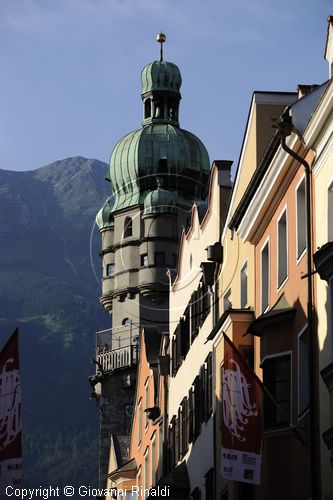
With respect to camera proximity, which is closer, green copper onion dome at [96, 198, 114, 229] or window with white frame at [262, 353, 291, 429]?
window with white frame at [262, 353, 291, 429]

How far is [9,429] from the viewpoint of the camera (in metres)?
36.8

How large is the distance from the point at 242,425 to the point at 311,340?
276 cm

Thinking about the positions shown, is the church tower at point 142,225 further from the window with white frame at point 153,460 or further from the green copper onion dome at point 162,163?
the window with white frame at point 153,460

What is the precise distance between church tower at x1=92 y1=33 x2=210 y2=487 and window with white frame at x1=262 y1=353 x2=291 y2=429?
219 feet

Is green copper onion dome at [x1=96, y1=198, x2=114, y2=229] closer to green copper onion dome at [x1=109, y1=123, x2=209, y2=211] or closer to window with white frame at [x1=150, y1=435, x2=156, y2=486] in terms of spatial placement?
green copper onion dome at [x1=109, y1=123, x2=209, y2=211]

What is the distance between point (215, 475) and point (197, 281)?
9.56 meters

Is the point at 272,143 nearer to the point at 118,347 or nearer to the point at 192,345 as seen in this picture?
the point at 192,345

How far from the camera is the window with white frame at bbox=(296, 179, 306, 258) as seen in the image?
116 ft

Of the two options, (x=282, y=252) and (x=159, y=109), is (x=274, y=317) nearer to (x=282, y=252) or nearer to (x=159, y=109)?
(x=282, y=252)

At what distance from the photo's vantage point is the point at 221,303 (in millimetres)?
47875

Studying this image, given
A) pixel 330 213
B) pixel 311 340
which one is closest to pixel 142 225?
pixel 330 213

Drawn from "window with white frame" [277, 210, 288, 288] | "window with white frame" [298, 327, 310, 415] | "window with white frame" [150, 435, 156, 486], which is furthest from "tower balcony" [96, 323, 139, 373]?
"window with white frame" [298, 327, 310, 415]

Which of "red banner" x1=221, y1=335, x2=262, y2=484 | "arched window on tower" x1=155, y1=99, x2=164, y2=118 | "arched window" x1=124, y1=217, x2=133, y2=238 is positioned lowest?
"red banner" x1=221, y1=335, x2=262, y2=484

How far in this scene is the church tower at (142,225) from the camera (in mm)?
107312
